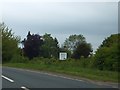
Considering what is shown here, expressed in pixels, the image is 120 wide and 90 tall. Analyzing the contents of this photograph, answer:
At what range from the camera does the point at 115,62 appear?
35812 mm

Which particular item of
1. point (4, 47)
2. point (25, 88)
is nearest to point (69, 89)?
point (25, 88)

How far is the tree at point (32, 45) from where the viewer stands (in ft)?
322

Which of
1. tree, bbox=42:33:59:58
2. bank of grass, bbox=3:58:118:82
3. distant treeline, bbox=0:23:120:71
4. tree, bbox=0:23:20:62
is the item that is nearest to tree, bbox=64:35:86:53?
distant treeline, bbox=0:23:120:71

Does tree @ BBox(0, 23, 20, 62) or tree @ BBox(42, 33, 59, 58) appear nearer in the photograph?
tree @ BBox(0, 23, 20, 62)

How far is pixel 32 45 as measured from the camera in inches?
3959

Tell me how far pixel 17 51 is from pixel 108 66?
1389 inches

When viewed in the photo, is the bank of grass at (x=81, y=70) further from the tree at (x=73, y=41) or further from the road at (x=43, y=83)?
the tree at (x=73, y=41)

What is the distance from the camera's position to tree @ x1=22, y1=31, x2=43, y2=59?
3861 inches

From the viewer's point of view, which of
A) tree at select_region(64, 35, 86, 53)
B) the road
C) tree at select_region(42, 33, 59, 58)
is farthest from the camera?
tree at select_region(64, 35, 86, 53)

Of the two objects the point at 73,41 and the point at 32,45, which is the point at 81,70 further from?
the point at 73,41

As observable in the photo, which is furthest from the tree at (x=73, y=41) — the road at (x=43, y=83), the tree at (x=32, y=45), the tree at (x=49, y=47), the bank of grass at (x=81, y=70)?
the road at (x=43, y=83)

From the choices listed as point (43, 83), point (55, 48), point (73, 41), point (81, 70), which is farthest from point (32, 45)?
point (43, 83)

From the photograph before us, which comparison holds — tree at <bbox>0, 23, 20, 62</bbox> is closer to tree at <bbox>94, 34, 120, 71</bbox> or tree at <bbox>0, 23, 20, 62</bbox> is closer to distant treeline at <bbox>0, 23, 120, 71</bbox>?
distant treeline at <bbox>0, 23, 120, 71</bbox>

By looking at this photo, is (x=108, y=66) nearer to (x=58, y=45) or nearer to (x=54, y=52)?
(x=54, y=52)
